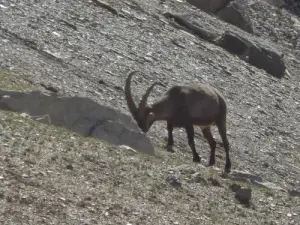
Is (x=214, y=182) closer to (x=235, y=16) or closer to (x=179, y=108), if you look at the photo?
(x=179, y=108)

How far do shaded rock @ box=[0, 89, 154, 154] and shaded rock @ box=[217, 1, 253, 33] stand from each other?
924 inches

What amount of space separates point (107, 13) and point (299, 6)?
19462 mm

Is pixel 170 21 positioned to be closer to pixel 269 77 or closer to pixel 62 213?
pixel 269 77

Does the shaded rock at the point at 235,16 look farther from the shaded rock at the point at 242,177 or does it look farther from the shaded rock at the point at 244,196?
the shaded rock at the point at 244,196

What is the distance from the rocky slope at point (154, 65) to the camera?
22.3 metres

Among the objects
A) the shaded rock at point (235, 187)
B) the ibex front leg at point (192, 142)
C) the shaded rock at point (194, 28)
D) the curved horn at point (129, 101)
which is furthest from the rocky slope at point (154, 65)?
the shaded rock at point (235, 187)

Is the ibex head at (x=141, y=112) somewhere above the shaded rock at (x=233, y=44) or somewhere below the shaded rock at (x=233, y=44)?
above

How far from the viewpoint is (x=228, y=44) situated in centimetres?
3531

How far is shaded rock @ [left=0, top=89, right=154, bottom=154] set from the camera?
1616 centimetres

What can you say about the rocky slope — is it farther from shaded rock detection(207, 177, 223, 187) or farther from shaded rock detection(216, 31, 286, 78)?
shaded rock detection(207, 177, 223, 187)

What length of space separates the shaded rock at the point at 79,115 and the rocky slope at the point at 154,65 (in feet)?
7.62

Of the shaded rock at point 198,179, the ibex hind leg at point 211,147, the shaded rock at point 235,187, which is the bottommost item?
the ibex hind leg at point 211,147

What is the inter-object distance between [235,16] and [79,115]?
24.3 metres

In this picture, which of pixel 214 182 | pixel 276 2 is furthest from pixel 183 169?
pixel 276 2
